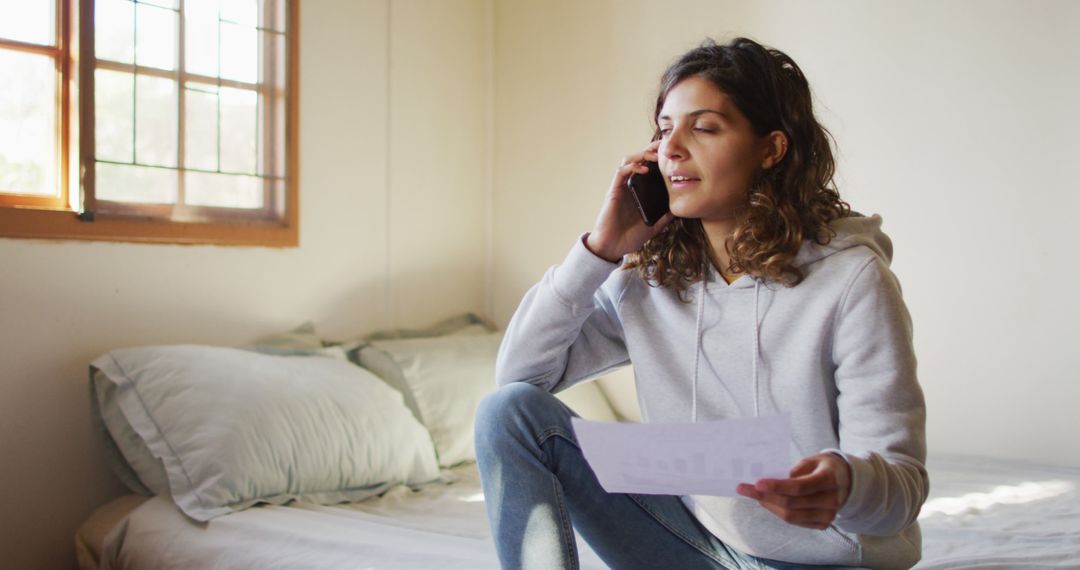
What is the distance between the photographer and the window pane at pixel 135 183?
87.4 inches

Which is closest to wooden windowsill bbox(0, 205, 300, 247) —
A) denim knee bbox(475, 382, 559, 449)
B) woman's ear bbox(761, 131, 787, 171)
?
denim knee bbox(475, 382, 559, 449)

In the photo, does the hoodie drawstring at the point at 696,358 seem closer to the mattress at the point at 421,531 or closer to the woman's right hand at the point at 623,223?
the woman's right hand at the point at 623,223

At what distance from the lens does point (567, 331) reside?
4.59 feet

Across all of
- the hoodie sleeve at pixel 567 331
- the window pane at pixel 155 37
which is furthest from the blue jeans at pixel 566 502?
the window pane at pixel 155 37

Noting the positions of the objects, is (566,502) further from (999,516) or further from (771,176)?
(999,516)

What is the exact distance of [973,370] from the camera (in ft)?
7.89

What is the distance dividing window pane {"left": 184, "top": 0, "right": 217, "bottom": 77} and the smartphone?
4.79 ft

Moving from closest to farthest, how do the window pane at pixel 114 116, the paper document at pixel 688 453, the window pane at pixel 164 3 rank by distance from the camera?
the paper document at pixel 688 453
the window pane at pixel 114 116
the window pane at pixel 164 3

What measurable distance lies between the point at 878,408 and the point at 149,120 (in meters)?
1.88

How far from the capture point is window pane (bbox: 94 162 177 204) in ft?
7.28

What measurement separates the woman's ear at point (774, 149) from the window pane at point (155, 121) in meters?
1.60

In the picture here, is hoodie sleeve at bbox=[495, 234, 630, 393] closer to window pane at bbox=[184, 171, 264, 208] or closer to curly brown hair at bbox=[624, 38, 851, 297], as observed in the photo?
curly brown hair at bbox=[624, 38, 851, 297]

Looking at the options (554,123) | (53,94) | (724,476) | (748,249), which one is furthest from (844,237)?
(554,123)

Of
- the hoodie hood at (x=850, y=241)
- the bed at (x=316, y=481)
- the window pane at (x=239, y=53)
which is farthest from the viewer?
the window pane at (x=239, y=53)
